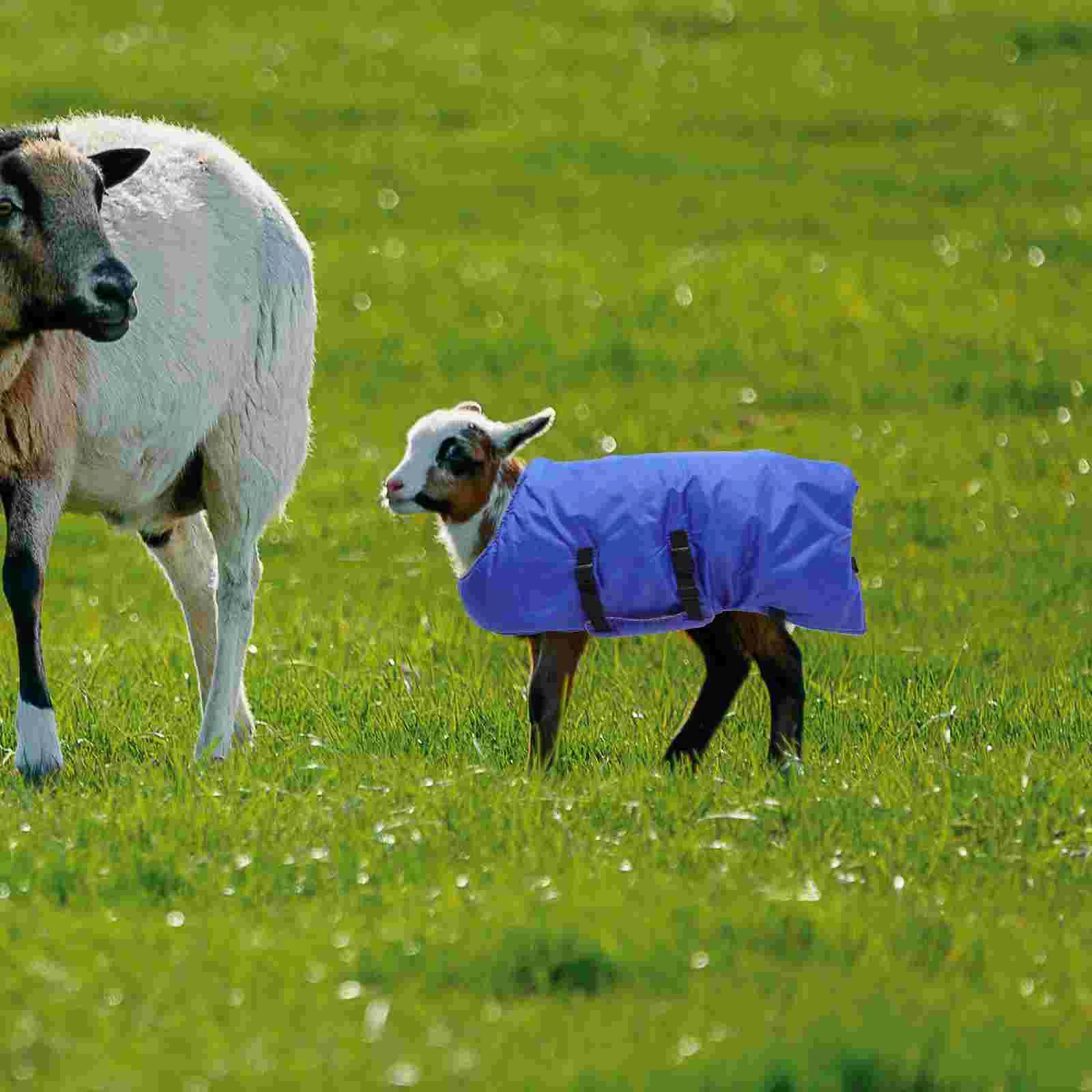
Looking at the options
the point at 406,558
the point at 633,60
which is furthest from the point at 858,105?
the point at 406,558

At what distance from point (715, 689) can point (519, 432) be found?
1.22m

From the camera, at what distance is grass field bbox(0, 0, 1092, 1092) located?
15.0 ft

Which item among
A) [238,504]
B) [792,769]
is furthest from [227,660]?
[792,769]

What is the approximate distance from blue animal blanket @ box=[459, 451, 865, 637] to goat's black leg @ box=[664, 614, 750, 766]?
16.8 inches

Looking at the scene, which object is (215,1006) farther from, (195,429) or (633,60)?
(633,60)

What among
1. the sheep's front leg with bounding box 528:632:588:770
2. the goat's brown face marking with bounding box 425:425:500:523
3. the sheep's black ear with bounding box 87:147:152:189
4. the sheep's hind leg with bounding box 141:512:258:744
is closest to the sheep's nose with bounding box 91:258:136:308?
the sheep's black ear with bounding box 87:147:152:189

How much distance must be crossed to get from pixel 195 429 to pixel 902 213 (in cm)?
1563

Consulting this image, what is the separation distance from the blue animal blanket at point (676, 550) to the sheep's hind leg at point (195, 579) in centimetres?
136

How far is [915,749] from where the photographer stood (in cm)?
745

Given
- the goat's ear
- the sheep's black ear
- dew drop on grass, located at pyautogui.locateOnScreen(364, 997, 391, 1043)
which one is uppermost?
the sheep's black ear

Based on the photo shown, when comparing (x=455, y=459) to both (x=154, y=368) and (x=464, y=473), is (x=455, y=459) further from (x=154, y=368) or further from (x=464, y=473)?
(x=154, y=368)

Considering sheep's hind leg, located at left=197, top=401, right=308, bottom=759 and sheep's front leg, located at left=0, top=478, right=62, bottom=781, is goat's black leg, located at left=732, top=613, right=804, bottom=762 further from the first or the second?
sheep's front leg, located at left=0, top=478, right=62, bottom=781

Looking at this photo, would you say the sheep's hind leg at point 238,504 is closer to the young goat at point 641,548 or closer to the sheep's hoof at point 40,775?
the young goat at point 641,548

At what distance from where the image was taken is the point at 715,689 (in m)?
7.66
